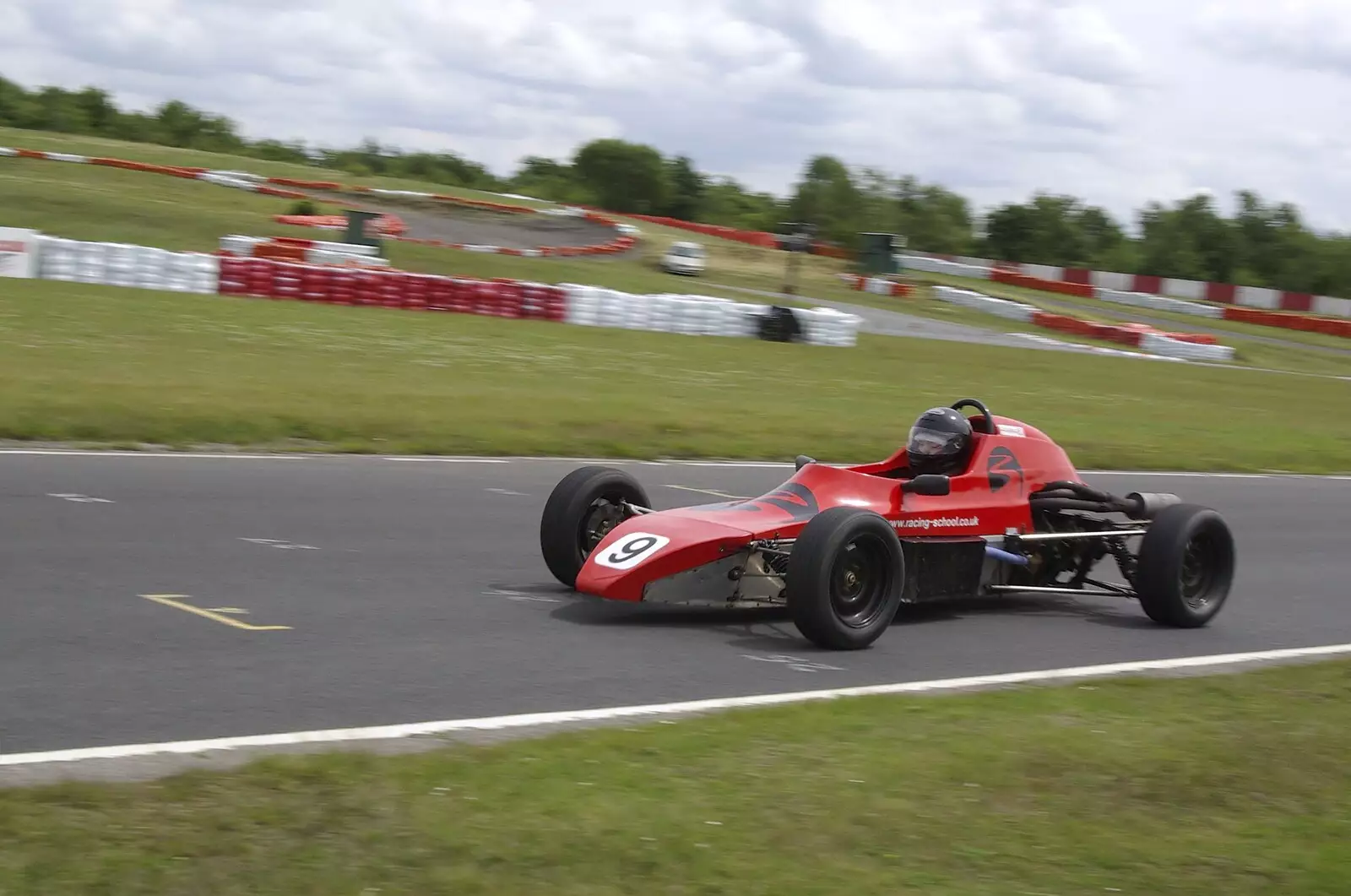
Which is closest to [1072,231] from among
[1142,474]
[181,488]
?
[1142,474]

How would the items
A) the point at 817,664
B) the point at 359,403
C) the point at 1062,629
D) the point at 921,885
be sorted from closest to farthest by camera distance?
the point at 921,885, the point at 817,664, the point at 1062,629, the point at 359,403

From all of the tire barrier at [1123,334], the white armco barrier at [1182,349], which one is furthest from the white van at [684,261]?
the white armco barrier at [1182,349]

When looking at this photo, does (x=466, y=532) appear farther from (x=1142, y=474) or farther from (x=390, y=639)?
(x=1142, y=474)

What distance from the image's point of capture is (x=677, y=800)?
496cm

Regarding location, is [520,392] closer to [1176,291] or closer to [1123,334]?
[1123,334]

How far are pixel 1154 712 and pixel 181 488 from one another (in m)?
7.03

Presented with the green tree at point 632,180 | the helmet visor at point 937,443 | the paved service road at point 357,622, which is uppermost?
the green tree at point 632,180

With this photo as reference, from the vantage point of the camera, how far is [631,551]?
7934 mm

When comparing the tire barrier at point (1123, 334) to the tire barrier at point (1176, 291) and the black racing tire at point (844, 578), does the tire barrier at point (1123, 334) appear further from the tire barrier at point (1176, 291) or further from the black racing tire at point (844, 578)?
the black racing tire at point (844, 578)

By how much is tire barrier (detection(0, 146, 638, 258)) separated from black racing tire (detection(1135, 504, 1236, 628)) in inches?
1526

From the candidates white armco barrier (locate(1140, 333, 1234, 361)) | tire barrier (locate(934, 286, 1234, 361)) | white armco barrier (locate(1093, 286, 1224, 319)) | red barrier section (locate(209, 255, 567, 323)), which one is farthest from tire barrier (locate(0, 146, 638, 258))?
white armco barrier (locate(1093, 286, 1224, 319))

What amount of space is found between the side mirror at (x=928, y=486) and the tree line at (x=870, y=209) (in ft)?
225

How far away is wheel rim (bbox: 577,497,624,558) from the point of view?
880 centimetres

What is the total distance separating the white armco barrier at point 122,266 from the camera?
85.1ft
